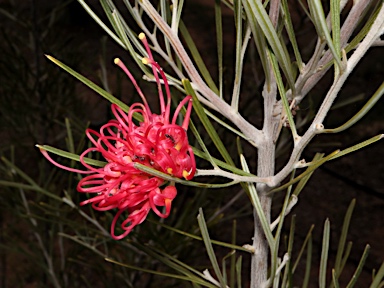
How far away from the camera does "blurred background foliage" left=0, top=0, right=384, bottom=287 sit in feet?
2.56

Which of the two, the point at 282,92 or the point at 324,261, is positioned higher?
the point at 282,92

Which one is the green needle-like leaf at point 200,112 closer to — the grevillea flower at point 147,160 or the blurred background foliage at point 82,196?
the grevillea flower at point 147,160

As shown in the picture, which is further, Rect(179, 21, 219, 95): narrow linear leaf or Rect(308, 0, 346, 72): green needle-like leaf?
Rect(179, 21, 219, 95): narrow linear leaf

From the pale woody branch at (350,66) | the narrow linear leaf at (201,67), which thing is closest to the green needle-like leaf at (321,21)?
the pale woody branch at (350,66)

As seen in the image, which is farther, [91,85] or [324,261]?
[324,261]

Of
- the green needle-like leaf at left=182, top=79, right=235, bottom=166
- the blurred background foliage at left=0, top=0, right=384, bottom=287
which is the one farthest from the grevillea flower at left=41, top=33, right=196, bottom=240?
Result: the blurred background foliage at left=0, top=0, right=384, bottom=287

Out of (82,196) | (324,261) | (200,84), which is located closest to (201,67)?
(200,84)

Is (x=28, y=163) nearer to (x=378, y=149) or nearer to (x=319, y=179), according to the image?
(x=319, y=179)

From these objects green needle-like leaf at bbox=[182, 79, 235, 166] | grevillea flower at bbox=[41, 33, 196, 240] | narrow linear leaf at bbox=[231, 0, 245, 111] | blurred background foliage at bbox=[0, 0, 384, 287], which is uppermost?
narrow linear leaf at bbox=[231, 0, 245, 111]

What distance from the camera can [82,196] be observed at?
1179mm

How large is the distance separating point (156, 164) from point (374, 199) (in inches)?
69.7

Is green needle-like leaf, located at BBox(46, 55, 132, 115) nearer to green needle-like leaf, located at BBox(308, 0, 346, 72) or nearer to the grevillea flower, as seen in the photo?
the grevillea flower

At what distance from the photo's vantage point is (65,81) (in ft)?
3.91

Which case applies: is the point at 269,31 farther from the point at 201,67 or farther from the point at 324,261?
the point at 324,261
